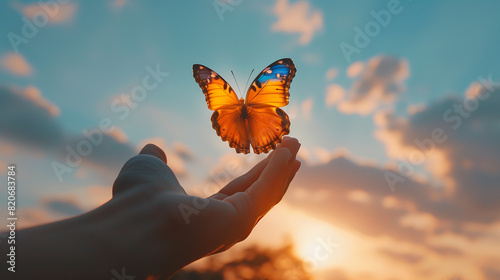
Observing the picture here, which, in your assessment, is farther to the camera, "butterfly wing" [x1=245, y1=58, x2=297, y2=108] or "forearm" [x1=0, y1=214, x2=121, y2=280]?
"butterfly wing" [x1=245, y1=58, x2=297, y2=108]

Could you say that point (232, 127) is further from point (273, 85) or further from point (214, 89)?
point (273, 85)

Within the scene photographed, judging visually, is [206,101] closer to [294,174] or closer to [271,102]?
[271,102]

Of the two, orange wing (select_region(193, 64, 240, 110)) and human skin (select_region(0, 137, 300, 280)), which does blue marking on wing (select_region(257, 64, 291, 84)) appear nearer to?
orange wing (select_region(193, 64, 240, 110))

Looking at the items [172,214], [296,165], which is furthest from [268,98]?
[172,214]

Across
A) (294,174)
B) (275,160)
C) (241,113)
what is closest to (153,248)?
(275,160)

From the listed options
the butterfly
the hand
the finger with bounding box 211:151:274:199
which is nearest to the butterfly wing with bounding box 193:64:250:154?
the butterfly

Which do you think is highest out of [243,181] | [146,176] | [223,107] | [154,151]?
[223,107]
